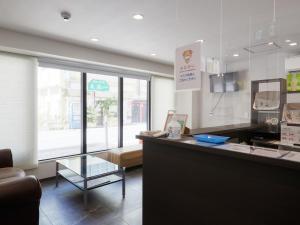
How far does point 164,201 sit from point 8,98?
10.1 ft

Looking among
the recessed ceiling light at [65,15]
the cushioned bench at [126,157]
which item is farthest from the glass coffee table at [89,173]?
the recessed ceiling light at [65,15]

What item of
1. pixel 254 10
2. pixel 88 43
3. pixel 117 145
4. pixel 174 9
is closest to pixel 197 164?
pixel 174 9

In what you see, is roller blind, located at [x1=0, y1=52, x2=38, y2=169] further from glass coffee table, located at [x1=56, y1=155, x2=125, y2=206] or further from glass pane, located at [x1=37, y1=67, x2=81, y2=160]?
glass coffee table, located at [x1=56, y1=155, x2=125, y2=206]

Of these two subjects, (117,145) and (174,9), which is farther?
(117,145)

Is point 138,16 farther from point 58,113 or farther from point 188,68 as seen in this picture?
point 58,113

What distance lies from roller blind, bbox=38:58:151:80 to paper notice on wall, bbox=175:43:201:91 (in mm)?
2739

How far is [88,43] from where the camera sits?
12.0ft

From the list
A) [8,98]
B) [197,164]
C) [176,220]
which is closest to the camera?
[197,164]

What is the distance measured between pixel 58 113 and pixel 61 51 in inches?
48.8

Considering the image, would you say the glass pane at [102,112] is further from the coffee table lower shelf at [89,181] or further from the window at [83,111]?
the coffee table lower shelf at [89,181]

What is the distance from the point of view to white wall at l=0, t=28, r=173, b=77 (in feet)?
10.2

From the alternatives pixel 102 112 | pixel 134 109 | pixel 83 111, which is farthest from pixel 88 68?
pixel 134 109

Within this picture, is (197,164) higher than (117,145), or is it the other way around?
(197,164)

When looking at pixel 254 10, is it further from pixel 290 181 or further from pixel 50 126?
pixel 50 126
